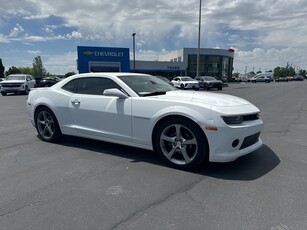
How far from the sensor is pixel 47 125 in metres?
5.76

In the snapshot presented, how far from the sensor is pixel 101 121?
4848 mm

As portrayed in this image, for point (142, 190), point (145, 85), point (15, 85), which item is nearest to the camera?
point (142, 190)

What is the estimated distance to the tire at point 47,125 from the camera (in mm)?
5613

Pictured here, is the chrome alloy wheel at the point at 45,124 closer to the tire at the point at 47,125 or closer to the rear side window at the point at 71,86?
the tire at the point at 47,125

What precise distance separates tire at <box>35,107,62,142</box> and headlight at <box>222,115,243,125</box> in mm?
3533

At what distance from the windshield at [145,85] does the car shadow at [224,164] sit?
113cm

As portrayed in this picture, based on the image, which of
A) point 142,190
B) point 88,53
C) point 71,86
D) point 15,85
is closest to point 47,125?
point 71,86

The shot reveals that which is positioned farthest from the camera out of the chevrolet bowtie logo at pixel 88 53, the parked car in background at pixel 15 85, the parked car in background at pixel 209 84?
the chevrolet bowtie logo at pixel 88 53

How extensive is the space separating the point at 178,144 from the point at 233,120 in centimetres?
90

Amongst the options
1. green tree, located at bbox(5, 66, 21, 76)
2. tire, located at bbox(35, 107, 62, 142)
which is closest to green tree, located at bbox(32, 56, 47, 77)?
green tree, located at bbox(5, 66, 21, 76)

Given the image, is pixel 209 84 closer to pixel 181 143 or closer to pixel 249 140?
pixel 249 140

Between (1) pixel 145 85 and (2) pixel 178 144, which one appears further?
(1) pixel 145 85

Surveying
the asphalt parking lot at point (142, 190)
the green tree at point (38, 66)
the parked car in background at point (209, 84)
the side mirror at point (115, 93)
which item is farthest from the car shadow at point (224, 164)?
the green tree at point (38, 66)

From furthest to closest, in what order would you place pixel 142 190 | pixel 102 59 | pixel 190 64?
pixel 190 64, pixel 102 59, pixel 142 190
